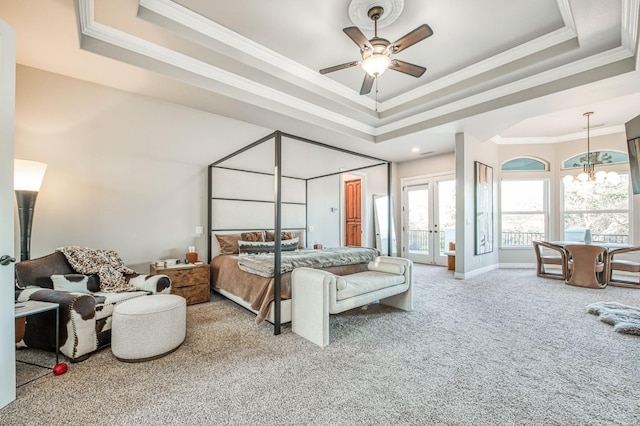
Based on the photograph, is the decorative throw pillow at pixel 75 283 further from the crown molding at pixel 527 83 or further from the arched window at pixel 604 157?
the arched window at pixel 604 157

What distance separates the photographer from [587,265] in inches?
182

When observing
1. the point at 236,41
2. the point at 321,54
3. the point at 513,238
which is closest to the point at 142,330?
the point at 236,41

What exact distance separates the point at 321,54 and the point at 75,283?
3675 mm

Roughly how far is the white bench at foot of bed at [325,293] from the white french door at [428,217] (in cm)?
413

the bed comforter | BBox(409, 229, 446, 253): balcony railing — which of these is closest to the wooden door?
BBox(409, 229, 446, 253): balcony railing

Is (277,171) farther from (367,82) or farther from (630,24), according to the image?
(630,24)

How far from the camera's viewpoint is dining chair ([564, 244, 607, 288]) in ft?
15.0

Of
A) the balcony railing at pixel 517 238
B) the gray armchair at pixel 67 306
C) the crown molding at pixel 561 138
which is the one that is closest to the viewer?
the gray armchair at pixel 67 306

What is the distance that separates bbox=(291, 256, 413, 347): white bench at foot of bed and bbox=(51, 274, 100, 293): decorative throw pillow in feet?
6.49

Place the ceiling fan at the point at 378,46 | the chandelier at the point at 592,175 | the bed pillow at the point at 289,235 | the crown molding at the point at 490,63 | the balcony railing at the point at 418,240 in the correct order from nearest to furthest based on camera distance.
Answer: the ceiling fan at the point at 378,46 < the crown molding at the point at 490,63 < the bed pillow at the point at 289,235 < the chandelier at the point at 592,175 < the balcony railing at the point at 418,240

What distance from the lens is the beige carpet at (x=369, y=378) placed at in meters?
1.61

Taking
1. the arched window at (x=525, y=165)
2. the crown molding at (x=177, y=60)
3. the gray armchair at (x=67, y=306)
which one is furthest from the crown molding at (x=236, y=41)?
the arched window at (x=525, y=165)

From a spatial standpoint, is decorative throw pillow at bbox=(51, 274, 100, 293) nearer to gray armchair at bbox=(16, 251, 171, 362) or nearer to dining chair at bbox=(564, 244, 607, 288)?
gray armchair at bbox=(16, 251, 171, 362)

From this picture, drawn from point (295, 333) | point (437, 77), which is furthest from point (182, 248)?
point (437, 77)
